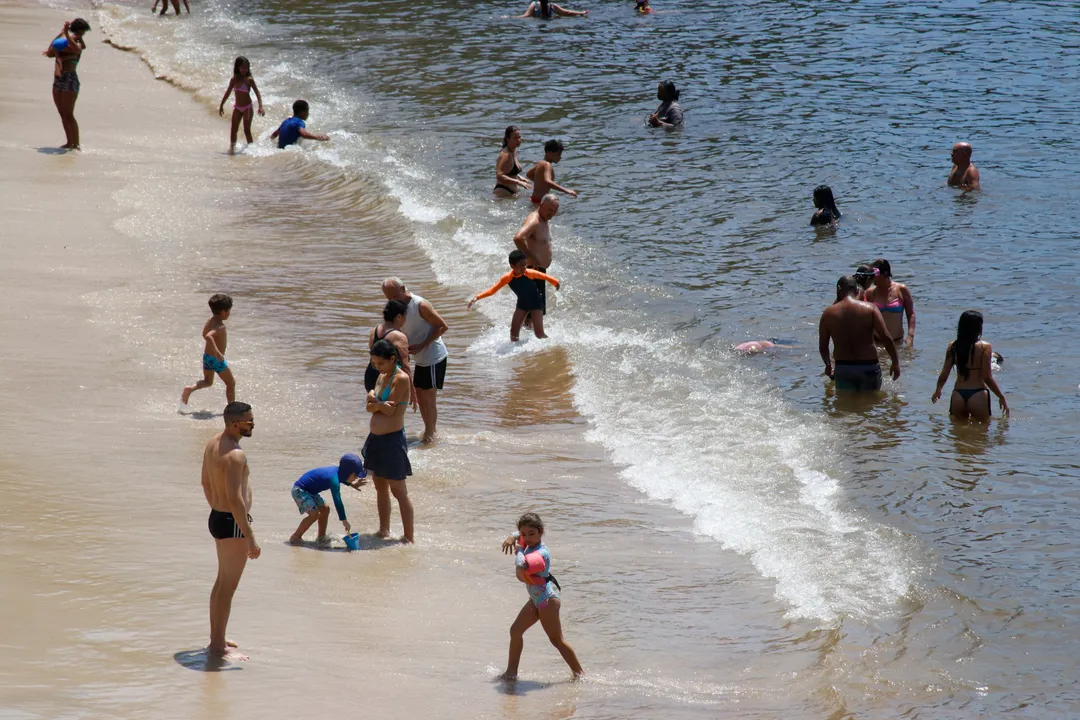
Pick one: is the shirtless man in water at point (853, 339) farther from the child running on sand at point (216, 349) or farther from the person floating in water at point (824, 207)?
the child running on sand at point (216, 349)

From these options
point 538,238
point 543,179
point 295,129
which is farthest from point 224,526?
point 295,129

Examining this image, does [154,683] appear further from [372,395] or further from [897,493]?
[897,493]

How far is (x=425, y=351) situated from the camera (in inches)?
397

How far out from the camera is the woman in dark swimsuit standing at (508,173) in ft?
59.8

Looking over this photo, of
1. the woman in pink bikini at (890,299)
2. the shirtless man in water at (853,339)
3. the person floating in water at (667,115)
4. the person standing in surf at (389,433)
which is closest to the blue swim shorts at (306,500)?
the person standing in surf at (389,433)

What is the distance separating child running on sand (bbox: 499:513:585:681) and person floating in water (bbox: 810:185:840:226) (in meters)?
10.6

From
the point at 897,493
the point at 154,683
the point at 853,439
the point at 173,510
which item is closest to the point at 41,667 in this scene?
the point at 154,683

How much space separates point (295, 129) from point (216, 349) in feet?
37.2

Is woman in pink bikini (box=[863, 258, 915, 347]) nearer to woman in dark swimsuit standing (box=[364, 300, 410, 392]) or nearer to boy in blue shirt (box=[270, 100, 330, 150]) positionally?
woman in dark swimsuit standing (box=[364, 300, 410, 392])

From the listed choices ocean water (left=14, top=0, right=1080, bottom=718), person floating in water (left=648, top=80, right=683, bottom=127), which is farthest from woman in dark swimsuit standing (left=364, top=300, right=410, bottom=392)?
person floating in water (left=648, top=80, right=683, bottom=127)

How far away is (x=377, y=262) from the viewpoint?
1566 centimetres

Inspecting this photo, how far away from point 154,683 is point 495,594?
7.88ft

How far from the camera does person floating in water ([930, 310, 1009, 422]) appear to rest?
10367mm

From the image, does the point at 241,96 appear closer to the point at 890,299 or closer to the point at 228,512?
the point at 890,299
